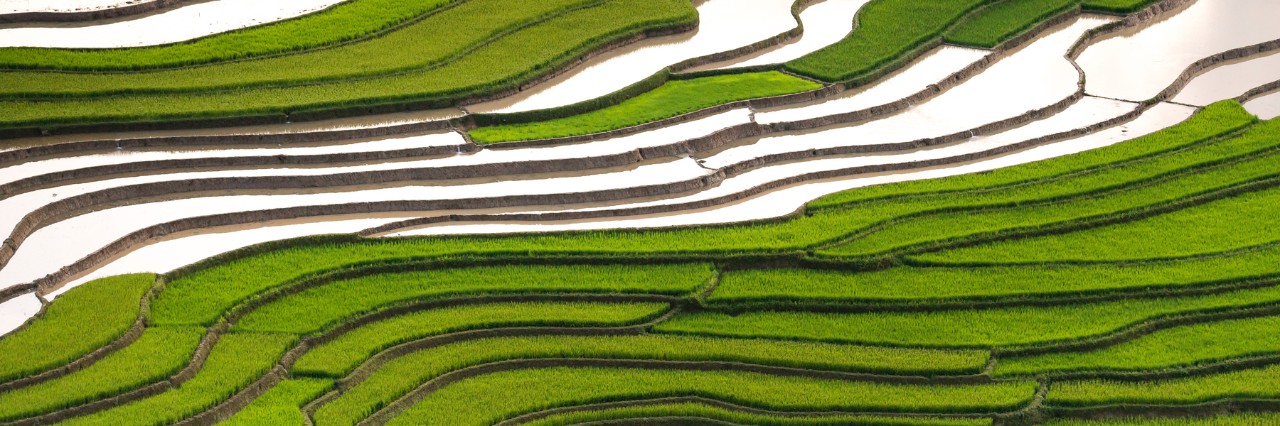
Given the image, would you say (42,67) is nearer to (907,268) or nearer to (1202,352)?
(907,268)

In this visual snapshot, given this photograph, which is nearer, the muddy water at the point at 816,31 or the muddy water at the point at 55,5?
the muddy water at the point at 55,5

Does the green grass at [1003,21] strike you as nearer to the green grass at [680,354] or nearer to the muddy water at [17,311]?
the green grass at [680,354]

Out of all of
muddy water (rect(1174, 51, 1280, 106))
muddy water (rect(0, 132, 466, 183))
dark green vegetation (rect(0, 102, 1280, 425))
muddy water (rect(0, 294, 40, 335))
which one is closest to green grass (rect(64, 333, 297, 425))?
dark green vegetation (rect(0, 102, 1280, 425))

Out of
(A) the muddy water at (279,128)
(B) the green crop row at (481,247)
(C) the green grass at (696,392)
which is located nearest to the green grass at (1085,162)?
(B) the green crop row at (481,247)

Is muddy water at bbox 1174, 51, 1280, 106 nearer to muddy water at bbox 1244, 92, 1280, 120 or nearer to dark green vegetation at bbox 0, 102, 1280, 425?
muddy water at bbox 1244, 92, 1280, 120

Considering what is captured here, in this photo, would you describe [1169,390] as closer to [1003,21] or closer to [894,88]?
[894,88]

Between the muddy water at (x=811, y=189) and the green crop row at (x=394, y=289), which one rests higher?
the muddy water at (x=811, y=189)

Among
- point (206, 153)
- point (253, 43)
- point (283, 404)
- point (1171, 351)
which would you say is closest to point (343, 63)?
point (253, 43)
